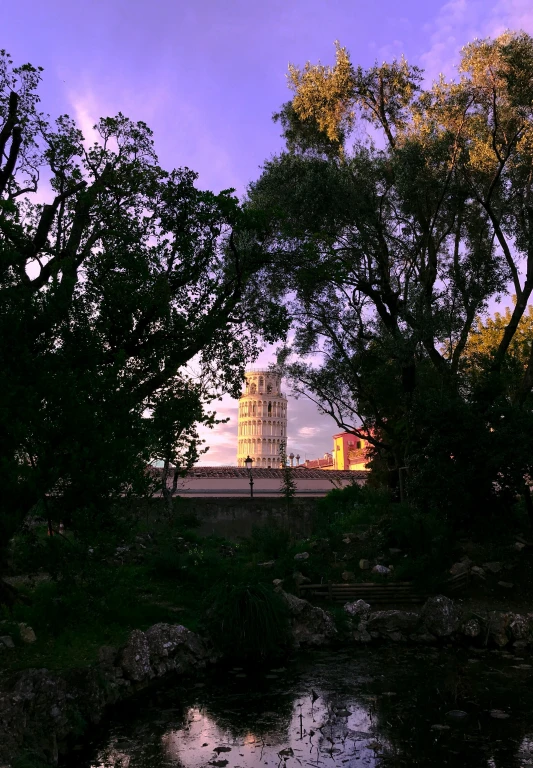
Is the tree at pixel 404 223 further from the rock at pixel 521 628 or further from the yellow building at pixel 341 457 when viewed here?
the yellow building at pixel 341 457

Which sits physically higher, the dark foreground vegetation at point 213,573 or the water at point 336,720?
A: the dark foreground vegetation at point 213,573

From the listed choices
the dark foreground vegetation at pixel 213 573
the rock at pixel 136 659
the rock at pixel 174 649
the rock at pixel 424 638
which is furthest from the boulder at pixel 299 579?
the rock at pixel 136 659

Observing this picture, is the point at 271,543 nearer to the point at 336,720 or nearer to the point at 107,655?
the point at 107,655

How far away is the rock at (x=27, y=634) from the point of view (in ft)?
29.8

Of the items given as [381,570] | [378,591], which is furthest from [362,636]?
[381,570]

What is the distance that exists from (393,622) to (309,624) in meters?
1.70

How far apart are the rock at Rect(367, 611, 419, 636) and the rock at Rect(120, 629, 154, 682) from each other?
15.8 feet

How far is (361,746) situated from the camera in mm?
6465

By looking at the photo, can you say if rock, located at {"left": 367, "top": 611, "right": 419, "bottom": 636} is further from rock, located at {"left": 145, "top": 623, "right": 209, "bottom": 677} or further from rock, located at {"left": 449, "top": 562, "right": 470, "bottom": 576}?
rock, located at {"left": 145, "top": 623, "right": 209, "bottom": 677}

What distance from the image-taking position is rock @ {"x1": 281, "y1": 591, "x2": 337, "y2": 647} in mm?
11453

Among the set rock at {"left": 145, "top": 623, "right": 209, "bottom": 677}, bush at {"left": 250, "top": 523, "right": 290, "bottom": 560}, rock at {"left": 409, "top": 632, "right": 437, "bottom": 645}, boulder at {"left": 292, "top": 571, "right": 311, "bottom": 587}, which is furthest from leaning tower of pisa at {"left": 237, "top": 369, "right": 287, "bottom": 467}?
rock at {"left": 145, "top": 623, "right": 209, "bottom": 677}

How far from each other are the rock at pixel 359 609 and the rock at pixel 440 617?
3.88ft

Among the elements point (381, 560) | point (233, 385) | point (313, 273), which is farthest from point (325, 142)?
point (381, 560)

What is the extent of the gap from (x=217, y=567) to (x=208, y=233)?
26.4 feet
